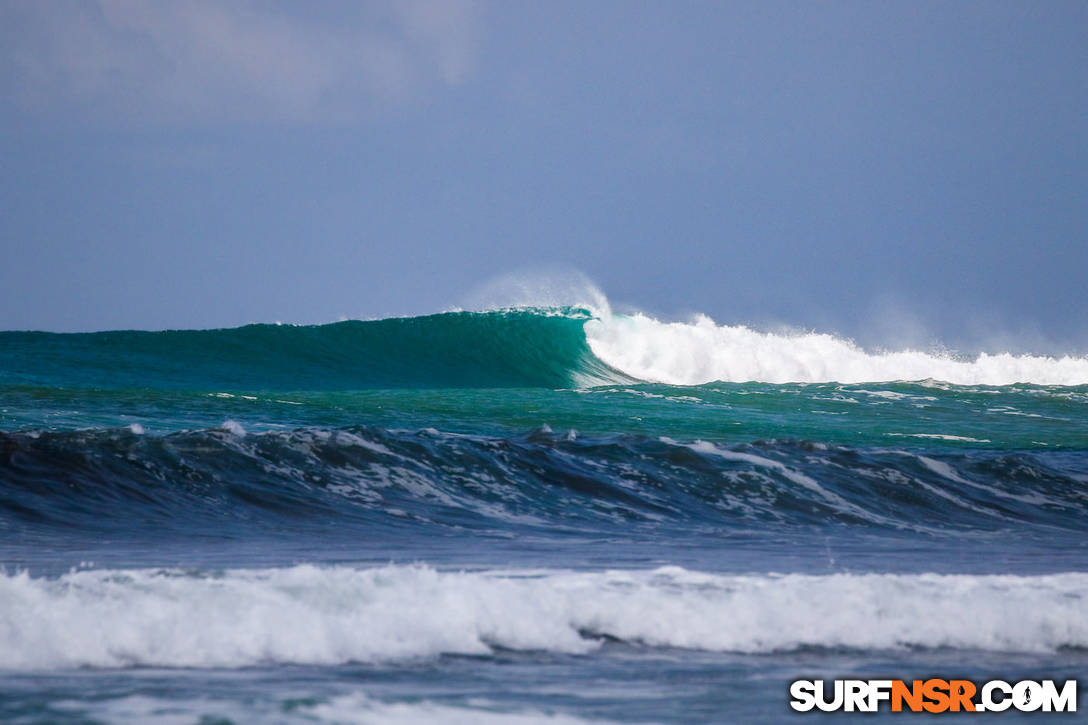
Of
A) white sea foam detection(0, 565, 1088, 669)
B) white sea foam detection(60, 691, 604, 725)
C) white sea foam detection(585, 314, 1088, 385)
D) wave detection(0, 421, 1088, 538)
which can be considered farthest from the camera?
white sea foam detection(585, 314, 1088, 385)

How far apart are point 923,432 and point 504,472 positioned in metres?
A: 8.83

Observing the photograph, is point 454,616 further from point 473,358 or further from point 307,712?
point 473,358

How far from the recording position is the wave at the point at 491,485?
8.13 m

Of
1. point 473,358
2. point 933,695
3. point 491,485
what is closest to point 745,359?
point 473,358

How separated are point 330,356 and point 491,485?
609 inches

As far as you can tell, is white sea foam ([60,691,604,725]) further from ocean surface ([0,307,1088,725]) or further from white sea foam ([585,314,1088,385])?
white sea foam ([585,314,1088,385])

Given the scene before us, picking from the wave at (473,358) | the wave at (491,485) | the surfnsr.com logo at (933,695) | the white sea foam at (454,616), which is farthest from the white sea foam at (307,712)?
the wave at (473,358)

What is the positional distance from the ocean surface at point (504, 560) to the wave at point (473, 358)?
446cm

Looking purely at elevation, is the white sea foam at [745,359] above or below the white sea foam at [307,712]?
above

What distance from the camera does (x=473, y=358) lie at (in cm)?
2503

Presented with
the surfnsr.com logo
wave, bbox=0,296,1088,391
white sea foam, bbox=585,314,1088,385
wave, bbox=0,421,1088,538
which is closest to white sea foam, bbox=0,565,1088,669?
the surfnsr.com logo

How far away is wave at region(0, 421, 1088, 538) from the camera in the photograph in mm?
8133

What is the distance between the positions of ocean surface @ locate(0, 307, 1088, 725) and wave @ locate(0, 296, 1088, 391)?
4.46 meters

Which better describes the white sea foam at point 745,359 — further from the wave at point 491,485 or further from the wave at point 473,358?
the wave at point 491,485
